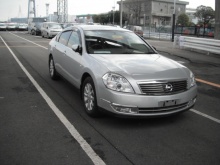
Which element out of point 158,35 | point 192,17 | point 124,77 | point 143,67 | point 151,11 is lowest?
point 124,77

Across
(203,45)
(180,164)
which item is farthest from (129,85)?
(203,45)

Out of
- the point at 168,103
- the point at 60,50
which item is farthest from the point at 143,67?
the point at 60,50

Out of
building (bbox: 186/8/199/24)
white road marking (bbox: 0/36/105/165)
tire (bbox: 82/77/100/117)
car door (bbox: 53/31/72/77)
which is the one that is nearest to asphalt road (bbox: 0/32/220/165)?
white road marking (bbox: 0/36/105/165)

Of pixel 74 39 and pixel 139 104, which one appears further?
pixel 74 39

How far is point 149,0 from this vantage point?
10875cm

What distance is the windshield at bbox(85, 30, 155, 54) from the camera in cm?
575

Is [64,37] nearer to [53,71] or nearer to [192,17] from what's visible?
[53,71]

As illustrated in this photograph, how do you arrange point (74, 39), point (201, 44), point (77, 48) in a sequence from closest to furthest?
point (77, 48)
point (74, 39)
point (201, 44)

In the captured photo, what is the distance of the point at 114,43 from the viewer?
5.99 m

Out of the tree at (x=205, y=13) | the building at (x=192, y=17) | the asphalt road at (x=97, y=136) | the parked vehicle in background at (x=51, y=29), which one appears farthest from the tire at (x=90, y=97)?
the building at (x=192, y=17)

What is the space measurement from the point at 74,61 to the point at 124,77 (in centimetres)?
170

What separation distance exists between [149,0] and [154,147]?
11025 centimetres

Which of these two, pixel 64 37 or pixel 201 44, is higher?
pixel 64 37

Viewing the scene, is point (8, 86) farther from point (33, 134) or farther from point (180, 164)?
point (180, 164)
